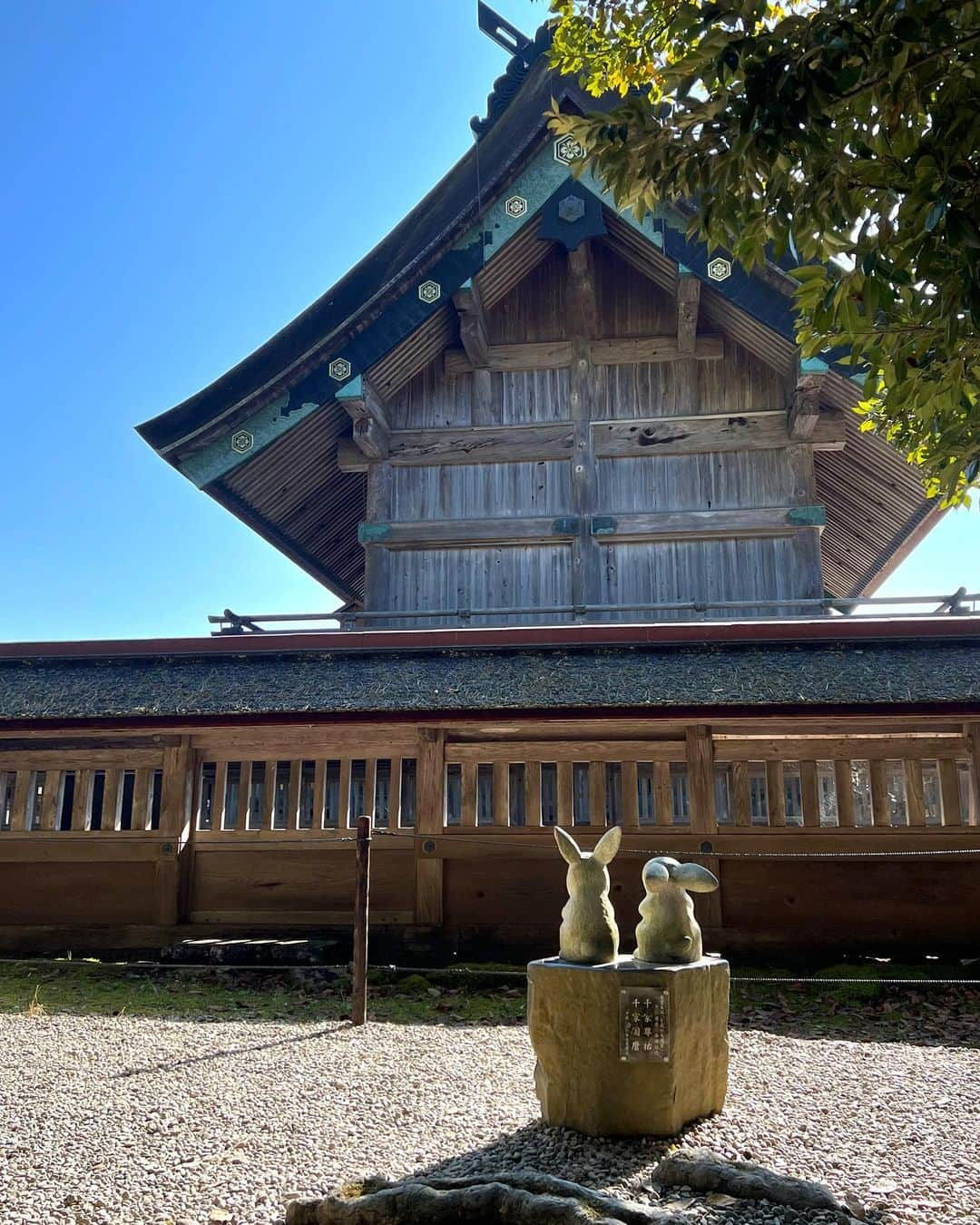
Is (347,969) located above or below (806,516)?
below

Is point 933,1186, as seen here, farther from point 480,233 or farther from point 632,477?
point 480,233

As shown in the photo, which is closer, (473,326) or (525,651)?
(525,651)

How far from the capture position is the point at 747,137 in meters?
3.98

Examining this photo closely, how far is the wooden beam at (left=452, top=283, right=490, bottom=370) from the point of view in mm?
11047

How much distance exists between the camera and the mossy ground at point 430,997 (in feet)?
22.7

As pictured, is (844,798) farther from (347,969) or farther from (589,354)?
(589,354)

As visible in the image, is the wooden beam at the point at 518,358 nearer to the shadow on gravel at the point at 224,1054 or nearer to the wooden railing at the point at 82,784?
the wooden railing at the point at 82,784

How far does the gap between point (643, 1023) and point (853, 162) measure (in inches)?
142

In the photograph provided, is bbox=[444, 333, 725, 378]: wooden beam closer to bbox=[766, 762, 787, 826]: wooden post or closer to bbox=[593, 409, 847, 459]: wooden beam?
bbox=[593, 409, 847, 459]: wooden beam

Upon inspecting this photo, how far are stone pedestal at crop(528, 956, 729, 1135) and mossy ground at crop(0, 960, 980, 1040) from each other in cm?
257

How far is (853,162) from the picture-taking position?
4.17 metres

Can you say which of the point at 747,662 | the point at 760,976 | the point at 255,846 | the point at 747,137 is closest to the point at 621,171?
the point at 747,137

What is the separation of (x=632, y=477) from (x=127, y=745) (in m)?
5.88

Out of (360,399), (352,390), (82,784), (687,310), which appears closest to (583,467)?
(687,310)
